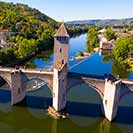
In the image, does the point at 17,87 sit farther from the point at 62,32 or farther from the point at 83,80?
the point at 62,32

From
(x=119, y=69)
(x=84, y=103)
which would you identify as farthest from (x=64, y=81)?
(x=119, y=69)

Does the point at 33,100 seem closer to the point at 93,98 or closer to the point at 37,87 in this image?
the point at 37,87

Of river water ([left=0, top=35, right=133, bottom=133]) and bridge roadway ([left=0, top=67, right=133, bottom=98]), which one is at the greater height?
bridge roadway ([left=0, top=67, right=133, bottom=98])

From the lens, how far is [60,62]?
4634cm

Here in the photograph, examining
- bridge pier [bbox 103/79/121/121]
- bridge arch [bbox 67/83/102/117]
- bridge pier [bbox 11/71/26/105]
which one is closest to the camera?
bridge pier [bbox 103/79/121/121]

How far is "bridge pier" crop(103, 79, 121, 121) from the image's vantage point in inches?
1713

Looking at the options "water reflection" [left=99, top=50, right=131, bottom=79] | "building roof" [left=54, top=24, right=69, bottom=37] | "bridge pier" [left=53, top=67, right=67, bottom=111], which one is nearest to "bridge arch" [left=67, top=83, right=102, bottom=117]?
"bridge pier" [left=53, top=67, right=67, bottom=111]

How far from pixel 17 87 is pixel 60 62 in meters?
9.60

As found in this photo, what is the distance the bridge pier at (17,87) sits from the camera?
48.7 meters

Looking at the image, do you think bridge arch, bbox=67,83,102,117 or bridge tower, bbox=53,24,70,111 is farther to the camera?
bridge arch, bbox=67,83,102,117

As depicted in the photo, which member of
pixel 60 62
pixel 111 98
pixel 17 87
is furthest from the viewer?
pixel 17 87

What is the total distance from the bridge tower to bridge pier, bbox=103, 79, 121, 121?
23.9 feet

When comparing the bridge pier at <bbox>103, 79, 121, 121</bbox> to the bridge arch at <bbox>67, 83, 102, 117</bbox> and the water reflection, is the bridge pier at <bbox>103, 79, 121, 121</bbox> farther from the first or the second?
the water reflection

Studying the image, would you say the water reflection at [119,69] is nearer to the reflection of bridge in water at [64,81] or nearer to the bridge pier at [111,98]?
the reflection of bridge in water at [64,81]
